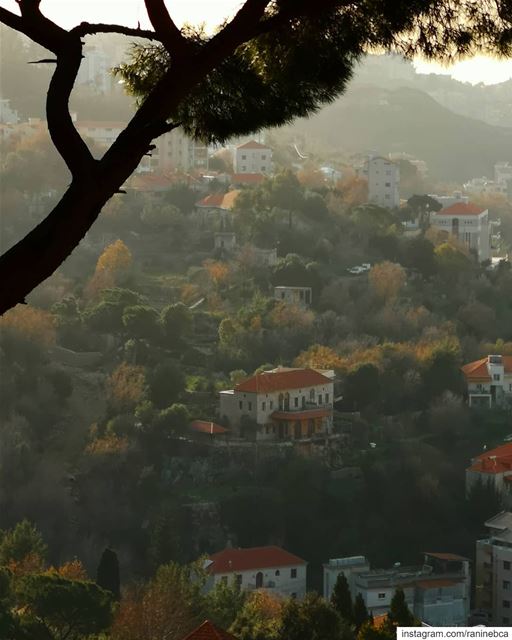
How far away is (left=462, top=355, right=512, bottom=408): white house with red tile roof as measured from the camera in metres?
32.4

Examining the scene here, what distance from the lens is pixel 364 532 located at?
86.0 feet

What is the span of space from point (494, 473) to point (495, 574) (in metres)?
3.23

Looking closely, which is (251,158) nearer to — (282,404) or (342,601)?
(282,404)

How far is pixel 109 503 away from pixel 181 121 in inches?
829

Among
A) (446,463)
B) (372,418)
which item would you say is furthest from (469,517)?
(372,418)

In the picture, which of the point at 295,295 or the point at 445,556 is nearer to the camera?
Answer: the point at 445,556

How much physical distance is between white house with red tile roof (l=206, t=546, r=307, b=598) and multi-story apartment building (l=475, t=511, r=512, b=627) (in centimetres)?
256

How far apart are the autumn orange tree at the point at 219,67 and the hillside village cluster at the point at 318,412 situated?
10.2 m

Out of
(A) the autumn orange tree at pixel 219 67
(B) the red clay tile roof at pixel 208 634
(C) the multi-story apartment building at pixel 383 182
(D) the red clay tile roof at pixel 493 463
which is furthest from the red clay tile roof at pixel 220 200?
(A) the autumn orange tree at pixel 219 67

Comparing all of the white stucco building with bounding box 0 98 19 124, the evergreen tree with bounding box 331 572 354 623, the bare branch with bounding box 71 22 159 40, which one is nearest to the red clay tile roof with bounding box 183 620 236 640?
the evergreen tree with bounding box 331 572 354 623

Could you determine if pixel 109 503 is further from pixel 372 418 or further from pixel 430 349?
pixel 430 349

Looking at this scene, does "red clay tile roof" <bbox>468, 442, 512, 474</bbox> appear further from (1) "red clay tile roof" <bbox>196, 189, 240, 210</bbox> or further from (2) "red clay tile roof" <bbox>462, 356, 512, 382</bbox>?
(1) "red clay tile roof" <bbox>196, 189, 240, 210</bbox>

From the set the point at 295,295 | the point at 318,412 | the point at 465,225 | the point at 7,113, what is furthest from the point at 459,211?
the point at 318,412

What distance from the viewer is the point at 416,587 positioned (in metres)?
22.9
